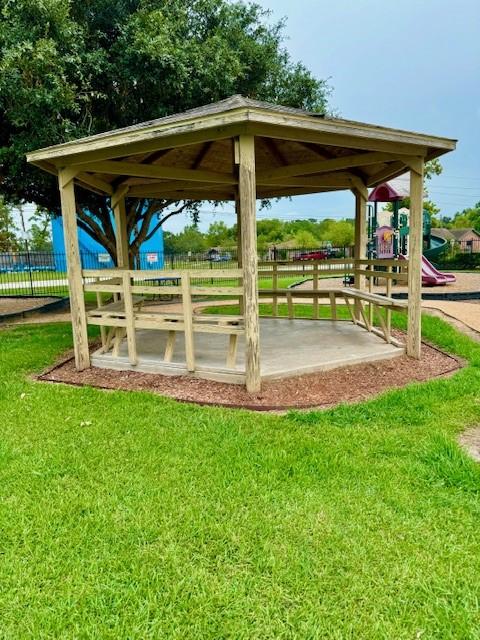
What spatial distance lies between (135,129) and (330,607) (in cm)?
436

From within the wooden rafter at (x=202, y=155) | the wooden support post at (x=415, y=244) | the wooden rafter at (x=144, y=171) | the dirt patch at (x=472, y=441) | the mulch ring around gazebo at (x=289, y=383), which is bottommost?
the dirt patch at (x=472, y=441)

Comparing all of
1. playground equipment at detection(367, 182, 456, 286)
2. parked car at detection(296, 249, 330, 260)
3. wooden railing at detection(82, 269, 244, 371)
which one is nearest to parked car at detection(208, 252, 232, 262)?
parked car at detection(296, 249, 330, 260)

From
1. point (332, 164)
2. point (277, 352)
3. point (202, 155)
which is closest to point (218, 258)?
point (202, 155)

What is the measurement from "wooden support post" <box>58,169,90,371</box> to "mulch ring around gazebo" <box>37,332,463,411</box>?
0.29m

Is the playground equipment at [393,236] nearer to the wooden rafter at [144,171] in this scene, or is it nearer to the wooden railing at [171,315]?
the wooden rafter at [144,171]

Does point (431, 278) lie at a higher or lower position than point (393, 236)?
lower

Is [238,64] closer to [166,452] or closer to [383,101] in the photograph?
[166,452]

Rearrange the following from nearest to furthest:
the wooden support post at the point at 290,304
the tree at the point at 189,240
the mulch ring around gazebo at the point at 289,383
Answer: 1. the mulch ring around gazebo at the point at 289,383
2. the wooden support post at the point at 290,304
3. the tree at the point at 189,240

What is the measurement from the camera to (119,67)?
8734 mm

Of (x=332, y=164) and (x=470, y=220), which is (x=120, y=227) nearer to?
(x=332, y=164)

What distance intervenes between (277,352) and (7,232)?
43.6m

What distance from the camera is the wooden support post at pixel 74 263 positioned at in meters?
5.34

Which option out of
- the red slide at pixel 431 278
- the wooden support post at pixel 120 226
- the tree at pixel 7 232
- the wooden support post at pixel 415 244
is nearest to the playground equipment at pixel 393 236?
the red slide at pixel 431 278

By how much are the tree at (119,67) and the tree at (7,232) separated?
33.0 m
